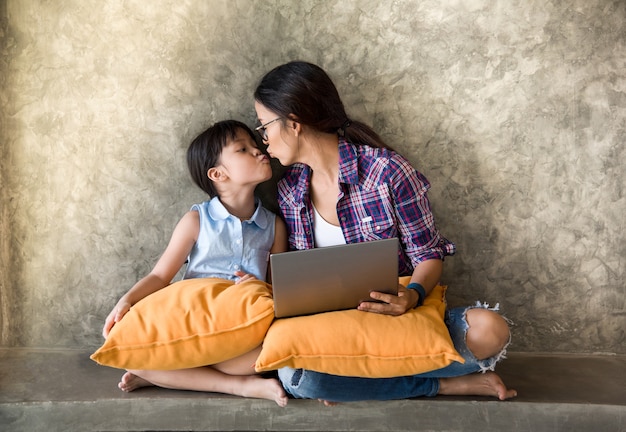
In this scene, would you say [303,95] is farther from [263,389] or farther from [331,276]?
[263,389]

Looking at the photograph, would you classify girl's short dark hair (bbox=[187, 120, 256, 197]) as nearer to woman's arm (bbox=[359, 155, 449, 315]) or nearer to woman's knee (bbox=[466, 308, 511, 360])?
woman's arm (bbox=[359, 155, 449, 315])

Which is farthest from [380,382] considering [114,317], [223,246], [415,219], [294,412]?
[114,317]

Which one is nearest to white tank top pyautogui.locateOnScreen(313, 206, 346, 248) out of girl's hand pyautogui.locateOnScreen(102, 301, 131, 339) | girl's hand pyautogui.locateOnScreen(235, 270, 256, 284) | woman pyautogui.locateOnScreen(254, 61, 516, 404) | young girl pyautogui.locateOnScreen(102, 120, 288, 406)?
woman pyautogui.locateOnScreen(254, 61, 516, 404)

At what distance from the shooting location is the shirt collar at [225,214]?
228cm

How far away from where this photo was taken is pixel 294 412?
1971mm

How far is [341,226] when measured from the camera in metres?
2.26

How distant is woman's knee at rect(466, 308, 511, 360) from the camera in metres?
1.94

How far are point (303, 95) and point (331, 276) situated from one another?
65cm

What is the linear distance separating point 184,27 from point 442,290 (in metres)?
1.34

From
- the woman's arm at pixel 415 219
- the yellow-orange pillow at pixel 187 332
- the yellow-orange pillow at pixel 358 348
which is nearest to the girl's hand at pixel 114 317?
the yellow-orange pillow at pixel 187 332

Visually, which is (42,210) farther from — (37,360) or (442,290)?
(442,290)

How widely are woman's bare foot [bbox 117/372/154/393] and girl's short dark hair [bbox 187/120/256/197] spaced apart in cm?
72

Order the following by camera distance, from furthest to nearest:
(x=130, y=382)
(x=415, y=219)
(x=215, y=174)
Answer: (x=215, y=174) → (x=415, y=219) → (x=130, y=382)

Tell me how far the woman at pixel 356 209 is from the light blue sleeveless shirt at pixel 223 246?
157 millimetres
